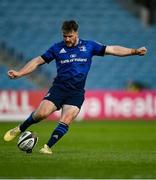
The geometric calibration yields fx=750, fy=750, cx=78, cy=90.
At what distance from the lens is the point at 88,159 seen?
468 inches

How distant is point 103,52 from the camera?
1316 centimetres

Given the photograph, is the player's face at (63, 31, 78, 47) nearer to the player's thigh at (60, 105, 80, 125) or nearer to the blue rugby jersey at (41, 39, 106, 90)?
the blue rugby jersey at (41, 39, 106, 90)

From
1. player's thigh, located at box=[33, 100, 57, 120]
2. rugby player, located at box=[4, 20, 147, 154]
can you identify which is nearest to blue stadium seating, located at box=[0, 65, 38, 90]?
rugby player, located at box=[4, 20, 147, 154]

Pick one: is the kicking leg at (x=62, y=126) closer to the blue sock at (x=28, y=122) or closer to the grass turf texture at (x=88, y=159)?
the grass turf texture at (x=88, y=159)

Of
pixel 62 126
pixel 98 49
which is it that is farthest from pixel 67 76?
pixel 62 126

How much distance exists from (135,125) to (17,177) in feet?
50.5

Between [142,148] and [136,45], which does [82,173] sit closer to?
[142,148]

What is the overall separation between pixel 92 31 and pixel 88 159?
20.5 metres

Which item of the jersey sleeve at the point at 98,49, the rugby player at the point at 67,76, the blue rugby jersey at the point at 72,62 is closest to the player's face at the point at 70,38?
the rugby player at the point at 67,76

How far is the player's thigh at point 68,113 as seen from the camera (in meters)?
12.7

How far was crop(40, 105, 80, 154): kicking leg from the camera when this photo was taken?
41.4 ft

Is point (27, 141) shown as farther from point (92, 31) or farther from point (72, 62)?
point (92, 31)

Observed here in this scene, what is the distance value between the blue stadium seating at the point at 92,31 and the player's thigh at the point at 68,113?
1713 centimetres

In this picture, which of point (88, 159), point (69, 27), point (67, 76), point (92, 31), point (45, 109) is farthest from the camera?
point (92, 31)
